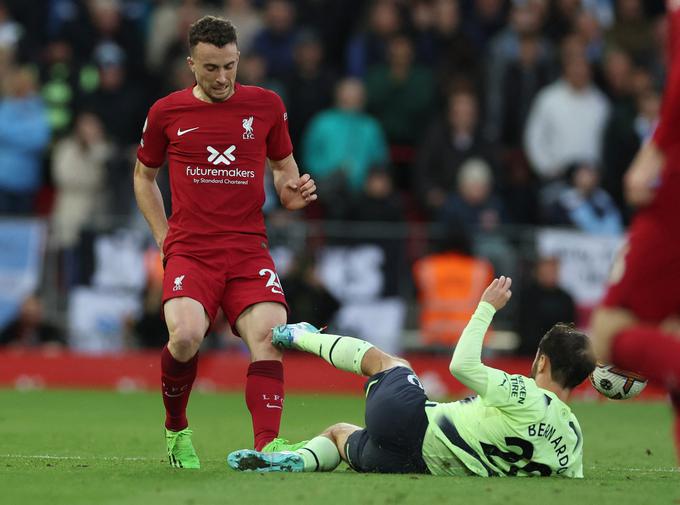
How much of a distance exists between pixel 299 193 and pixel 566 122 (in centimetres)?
947

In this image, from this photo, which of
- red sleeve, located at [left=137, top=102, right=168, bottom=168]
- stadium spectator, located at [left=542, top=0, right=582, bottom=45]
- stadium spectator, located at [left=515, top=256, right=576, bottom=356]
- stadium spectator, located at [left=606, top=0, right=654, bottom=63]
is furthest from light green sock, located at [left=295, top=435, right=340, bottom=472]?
stadium spectator, located at [left=606, top=0, right=654, bottom=63]

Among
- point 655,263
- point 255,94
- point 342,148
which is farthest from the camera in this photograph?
point 342,148

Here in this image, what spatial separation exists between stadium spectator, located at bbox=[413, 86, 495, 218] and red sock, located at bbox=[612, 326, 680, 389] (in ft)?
35.6

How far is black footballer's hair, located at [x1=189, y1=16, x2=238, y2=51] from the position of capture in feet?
27.9

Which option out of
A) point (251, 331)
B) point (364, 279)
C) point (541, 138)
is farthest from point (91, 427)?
point (541, 138)

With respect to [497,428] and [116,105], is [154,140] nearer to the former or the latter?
[497,428]

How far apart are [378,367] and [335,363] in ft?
0.98

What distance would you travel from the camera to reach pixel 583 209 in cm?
1703

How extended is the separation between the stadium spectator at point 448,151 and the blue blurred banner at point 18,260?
15.5 feet

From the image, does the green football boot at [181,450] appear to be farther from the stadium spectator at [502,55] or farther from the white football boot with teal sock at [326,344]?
the stadium spectator at [502,55]

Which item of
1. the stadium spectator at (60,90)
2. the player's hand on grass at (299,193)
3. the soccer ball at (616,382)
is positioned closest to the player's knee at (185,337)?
the player's hand on grass at (299,193)

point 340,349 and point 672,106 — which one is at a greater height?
point 672,106

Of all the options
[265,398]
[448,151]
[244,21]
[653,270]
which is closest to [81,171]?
[244,21]

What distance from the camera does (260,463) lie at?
26.3 ft
